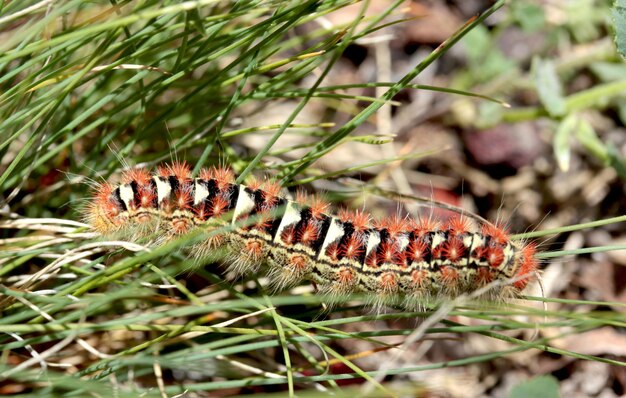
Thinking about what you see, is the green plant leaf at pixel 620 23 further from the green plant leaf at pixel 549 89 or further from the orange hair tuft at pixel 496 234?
the green plant leaf at pixel 549 89

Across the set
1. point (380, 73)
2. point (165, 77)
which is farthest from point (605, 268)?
point (165, 77)

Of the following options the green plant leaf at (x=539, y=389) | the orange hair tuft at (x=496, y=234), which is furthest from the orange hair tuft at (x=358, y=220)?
the green plant leaf at (x=539, y=389)

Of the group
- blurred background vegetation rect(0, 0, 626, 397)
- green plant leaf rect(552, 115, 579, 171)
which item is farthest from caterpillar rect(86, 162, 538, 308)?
green plant leaf rect(552, 115, 579, 171)

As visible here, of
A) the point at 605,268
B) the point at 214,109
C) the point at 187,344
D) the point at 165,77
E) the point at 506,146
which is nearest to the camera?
the point at 165,77

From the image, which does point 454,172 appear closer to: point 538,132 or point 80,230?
point 538,132

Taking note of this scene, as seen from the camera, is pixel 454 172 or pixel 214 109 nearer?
pixel 214 109

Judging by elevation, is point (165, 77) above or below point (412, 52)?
below

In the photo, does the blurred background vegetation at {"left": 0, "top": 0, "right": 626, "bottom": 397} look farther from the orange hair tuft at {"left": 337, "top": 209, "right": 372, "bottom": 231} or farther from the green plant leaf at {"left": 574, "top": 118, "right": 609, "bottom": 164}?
the orange hair tuft at {"left": 337, "top": 209, "right": 372, "bottom": 231}

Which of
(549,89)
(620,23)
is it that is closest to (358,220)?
(620,23)
